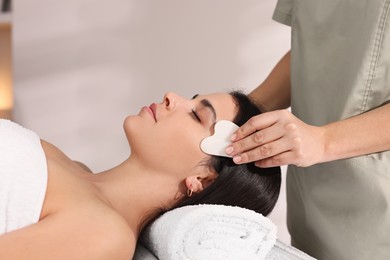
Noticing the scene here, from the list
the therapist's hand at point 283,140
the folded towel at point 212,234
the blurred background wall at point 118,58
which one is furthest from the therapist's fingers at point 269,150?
the blurred background wall at point 118,58

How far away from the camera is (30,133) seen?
137cm

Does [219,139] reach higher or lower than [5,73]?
higher

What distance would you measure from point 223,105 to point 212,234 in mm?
405

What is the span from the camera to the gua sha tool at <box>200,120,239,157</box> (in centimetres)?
138

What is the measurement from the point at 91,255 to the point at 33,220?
136 mm

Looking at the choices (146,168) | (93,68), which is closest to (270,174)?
(146,168)

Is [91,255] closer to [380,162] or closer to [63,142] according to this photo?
[380,162]

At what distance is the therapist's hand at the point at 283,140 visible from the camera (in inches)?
46.5

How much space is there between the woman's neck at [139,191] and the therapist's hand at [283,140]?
0.30 metres

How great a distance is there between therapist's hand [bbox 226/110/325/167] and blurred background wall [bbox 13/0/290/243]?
1.34 meters

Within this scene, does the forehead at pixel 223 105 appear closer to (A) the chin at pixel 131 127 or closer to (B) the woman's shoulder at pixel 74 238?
(A) the chin at pixel 131 127

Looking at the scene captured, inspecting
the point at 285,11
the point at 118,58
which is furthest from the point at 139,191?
the point at 118,58

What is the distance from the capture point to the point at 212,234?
3.93ft

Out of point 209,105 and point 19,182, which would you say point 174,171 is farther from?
point 19,182
